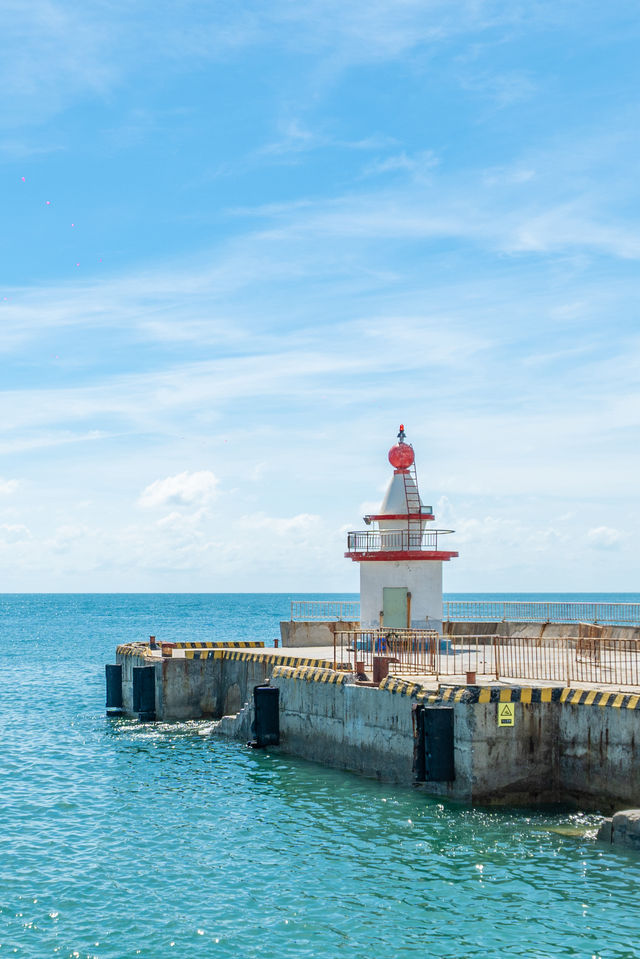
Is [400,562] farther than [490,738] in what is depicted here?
Yes

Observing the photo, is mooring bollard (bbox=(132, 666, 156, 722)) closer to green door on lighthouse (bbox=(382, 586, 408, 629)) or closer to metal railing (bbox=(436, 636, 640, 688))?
green door on lighthouse (bbox=(382, 586, 408, 629))

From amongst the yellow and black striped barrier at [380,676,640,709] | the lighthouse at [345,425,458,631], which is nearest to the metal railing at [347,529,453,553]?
the lighthouse at [345,425,458,631]

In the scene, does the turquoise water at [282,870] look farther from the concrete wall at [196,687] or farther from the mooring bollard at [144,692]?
the mooring bollard at [144,692]

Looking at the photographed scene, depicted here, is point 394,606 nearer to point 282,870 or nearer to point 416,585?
point 416,585

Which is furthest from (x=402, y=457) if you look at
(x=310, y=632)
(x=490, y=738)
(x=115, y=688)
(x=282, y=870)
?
(x=282, y=870)

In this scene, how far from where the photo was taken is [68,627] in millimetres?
125062

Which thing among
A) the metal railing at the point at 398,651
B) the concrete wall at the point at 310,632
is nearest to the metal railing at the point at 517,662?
the metal railing at the point at 398,651

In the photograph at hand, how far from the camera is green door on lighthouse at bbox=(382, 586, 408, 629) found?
32.9 m

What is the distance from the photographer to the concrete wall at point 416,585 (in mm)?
32906

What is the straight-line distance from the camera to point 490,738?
20.0m

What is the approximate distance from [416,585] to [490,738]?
13.1m

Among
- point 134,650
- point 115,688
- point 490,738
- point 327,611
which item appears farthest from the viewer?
point 327,611

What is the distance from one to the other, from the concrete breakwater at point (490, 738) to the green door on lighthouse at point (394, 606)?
753 centimetres

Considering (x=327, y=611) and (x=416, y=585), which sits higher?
(x=416, y=585)
